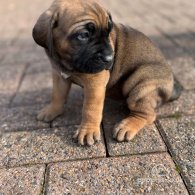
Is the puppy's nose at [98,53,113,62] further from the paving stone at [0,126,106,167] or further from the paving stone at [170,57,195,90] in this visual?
the paving stone at [170,57,195,90]

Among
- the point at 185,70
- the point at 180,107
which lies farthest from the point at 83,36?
the point at 185,70

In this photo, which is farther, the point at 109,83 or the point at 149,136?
the point at 109,83

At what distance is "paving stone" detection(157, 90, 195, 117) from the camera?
3.75 m

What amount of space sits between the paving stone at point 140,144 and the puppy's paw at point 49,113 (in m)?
0.69

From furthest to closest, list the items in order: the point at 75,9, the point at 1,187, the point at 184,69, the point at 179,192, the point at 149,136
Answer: the point at 184,69
the point at 149,136
the point at 75,9
the point at 1,187
the point at 179,192

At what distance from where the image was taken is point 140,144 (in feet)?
10.5

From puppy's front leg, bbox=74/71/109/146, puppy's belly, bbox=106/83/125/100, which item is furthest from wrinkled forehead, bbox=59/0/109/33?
puppy's belly, bbox=106/83/125/100

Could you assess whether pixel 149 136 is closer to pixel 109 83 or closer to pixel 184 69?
pixel 109 83

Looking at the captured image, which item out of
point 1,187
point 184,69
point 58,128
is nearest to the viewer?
point 1,187

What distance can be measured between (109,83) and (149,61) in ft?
1.56

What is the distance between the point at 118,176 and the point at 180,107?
4.67ft

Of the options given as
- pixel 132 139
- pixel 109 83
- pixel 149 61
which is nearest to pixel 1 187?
pixel 132 139

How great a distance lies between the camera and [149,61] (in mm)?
3592

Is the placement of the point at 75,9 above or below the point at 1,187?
above
